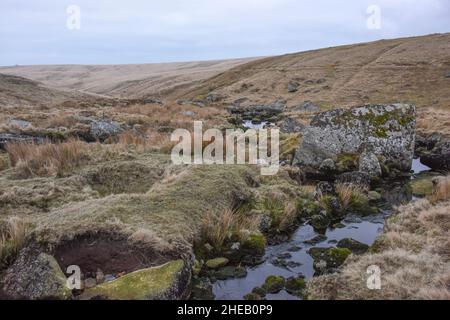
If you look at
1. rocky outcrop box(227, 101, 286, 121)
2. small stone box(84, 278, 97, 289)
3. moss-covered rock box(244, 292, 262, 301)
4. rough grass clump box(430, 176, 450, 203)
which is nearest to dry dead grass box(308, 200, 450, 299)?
moss-covered rock box(244, 292, 262, 301)

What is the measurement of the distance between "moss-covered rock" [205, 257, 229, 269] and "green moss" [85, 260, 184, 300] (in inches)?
48.4

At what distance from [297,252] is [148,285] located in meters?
3.81

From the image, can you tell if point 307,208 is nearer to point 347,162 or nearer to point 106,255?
point 347,162

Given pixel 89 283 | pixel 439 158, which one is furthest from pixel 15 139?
pixel 439 158

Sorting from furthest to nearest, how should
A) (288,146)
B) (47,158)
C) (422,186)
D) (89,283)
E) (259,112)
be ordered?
(259,112)
(288,146)
(422,186)
(47,158)
(89,283)

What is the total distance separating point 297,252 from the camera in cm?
927

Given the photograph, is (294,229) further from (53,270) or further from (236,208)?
(53,270)

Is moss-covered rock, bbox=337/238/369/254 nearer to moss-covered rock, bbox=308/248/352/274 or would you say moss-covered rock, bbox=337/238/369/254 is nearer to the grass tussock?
moss-covered rock, bbox=308/248/352/274

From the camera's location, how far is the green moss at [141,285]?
21.1ft

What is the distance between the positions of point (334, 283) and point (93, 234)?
4.46 metres

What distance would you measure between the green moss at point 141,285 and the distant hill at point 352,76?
1599 inches

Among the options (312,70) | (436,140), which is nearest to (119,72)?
(312,70)

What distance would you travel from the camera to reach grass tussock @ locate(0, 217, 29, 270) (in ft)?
24.8

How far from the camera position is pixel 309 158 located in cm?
1585
